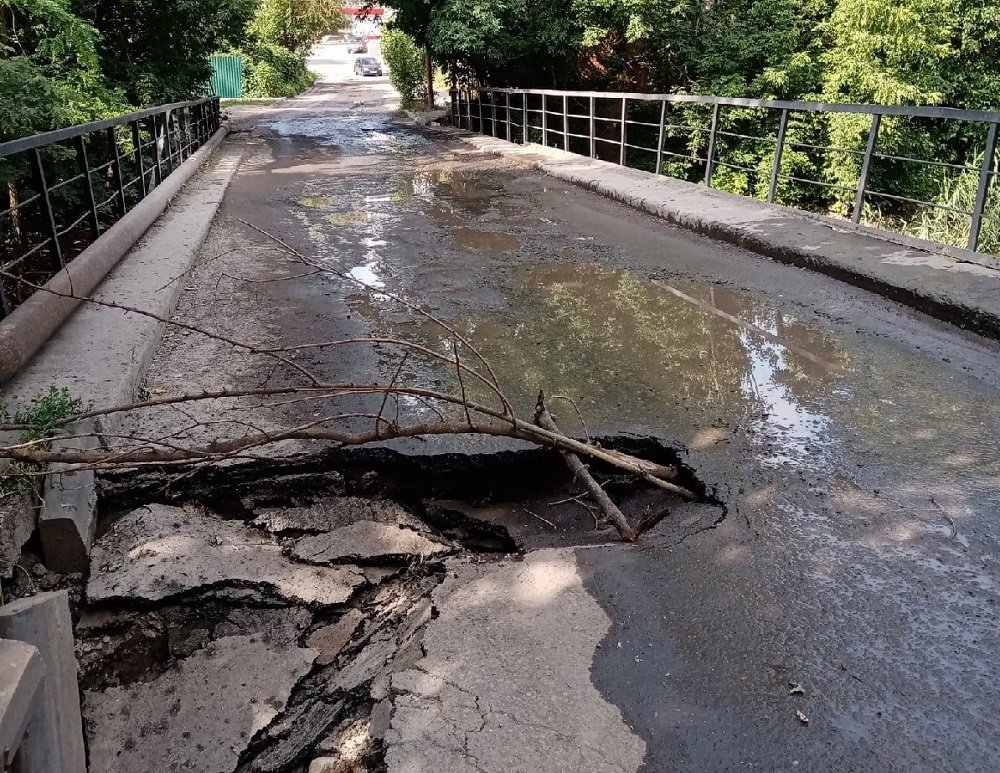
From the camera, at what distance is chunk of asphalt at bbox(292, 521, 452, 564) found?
10.8 feet

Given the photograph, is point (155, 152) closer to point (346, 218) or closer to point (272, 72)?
point (346, 218)

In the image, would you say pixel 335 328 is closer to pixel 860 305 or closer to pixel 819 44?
pixel 860 305

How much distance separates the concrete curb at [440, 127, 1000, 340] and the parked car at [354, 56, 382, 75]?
55430 mm

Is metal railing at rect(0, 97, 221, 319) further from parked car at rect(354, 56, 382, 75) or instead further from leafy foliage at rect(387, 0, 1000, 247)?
parked car at rect(354, 56, 382, 75)

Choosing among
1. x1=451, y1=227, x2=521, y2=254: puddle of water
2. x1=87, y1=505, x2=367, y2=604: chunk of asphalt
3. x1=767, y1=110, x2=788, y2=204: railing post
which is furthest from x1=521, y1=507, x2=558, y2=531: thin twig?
x1=767, y1=110, x2=788, y2=204: railing post

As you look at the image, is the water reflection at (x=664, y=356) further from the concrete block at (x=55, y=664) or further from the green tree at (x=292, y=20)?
the green tree at (x=292, y=20)

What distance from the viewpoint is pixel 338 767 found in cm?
229

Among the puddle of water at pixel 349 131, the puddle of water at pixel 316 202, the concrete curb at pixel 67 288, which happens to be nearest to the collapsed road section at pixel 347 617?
the concrete curb at pixel 67 288

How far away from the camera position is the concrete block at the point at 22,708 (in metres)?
1.77

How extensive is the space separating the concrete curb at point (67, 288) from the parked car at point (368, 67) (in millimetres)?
56484

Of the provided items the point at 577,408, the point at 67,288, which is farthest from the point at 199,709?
the point at 67,288

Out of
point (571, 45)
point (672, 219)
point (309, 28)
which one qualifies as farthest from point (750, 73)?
point (309, 28)

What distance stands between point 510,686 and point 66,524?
1.79 meters

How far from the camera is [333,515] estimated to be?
3.56 m
